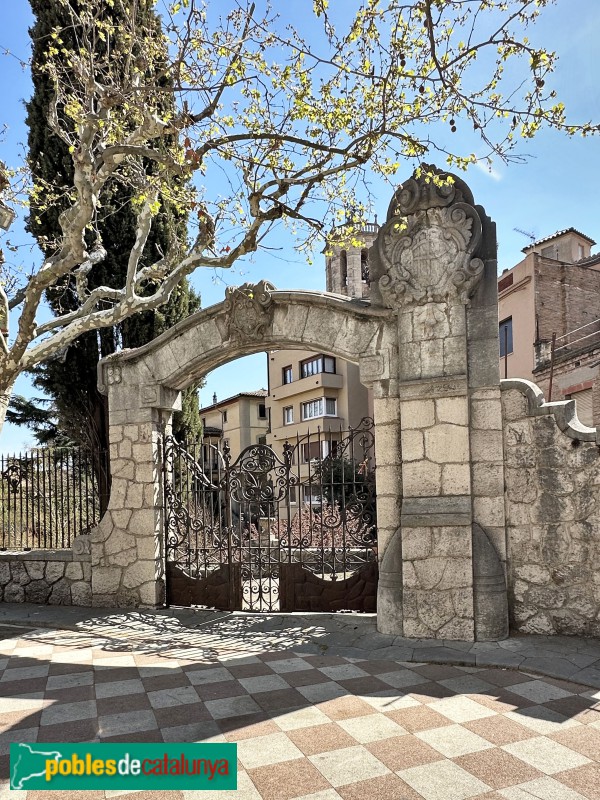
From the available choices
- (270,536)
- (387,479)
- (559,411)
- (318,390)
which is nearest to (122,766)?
(387,479)

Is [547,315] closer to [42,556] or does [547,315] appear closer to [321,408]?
[321,408]

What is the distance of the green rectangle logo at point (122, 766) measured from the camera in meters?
3.31

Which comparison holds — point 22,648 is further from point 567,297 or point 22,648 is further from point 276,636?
point 567,297

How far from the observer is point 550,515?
5770 millimetres

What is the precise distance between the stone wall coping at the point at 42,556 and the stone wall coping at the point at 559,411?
5.53 m

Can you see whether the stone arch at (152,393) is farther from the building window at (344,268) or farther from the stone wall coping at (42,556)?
the building window at (344,268)

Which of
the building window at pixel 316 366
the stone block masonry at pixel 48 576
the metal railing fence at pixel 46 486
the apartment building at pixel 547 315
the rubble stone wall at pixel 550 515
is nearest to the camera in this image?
the rubble stone wall at pixel 550 515

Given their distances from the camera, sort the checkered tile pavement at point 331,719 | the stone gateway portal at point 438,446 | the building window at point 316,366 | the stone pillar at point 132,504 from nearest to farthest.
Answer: the checkered tile pavement at point 331,719 < the stone gateway portal at point 438,446 < the stone pillar at point 132,504 < the building window at point 316,366

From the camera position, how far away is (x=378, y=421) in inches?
252

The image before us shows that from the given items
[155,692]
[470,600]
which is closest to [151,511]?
[155,692]

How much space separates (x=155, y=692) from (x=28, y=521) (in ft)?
16.3

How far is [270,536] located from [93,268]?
5829 mm

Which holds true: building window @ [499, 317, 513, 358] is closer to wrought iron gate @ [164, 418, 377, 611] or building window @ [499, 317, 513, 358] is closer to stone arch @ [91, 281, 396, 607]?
wrought iron gate @ [164, 418, 377, 611]

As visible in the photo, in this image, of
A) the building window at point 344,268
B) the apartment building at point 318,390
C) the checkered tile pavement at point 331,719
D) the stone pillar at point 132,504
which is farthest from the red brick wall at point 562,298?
the building window at point 344,268
